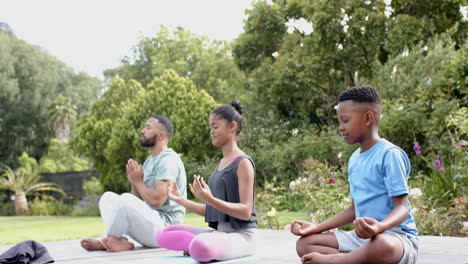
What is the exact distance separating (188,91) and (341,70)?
4800mm

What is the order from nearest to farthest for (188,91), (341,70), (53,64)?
(341,70) → (188,91) → (53,64)

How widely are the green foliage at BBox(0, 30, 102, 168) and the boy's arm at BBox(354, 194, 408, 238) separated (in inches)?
1118

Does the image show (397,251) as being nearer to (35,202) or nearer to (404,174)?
(404,174)

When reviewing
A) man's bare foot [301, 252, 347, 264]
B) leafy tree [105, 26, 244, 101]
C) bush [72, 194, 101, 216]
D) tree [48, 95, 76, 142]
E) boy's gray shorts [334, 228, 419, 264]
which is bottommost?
bush [72, 194, 101, 216]

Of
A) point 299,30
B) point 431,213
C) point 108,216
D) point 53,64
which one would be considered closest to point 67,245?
point 108,216

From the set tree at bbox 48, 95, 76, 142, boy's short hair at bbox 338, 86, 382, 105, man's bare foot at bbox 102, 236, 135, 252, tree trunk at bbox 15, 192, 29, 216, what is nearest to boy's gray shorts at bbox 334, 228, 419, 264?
boy's short hair at bbox 338, 86, 382, 105

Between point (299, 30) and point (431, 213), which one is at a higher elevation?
point (299, 30)

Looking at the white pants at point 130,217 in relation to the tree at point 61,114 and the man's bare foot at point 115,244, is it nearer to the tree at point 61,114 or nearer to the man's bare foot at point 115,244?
the man's bare foot at point 115,244

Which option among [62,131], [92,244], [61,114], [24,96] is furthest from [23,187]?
[92,244]

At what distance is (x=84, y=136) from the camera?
1917 centimetres

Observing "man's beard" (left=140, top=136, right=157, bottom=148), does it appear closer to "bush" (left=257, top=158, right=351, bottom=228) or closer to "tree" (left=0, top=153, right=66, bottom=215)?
"bush" (left=257, top=158, right=351, bottom=228)

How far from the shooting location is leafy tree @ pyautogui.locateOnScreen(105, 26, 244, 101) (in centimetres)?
2838

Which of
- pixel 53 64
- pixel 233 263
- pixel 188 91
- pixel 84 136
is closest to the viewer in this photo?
pixel 233 263

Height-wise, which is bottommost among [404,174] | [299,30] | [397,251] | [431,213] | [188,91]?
[431,213]
